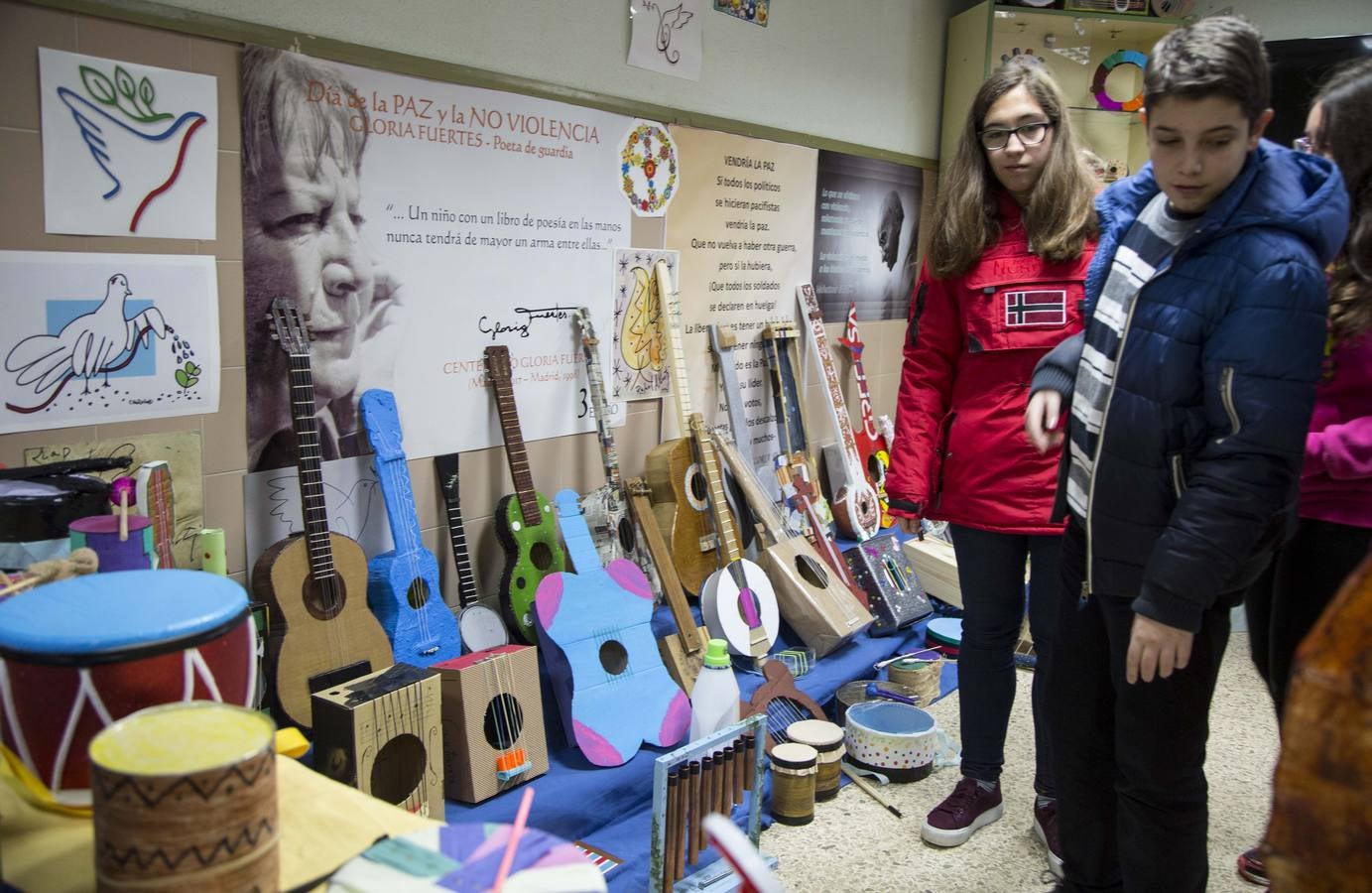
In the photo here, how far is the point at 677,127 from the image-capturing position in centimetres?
306

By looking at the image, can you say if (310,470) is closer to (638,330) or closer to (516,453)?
(516,453)

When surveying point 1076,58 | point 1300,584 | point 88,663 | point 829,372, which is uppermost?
point 1076,58

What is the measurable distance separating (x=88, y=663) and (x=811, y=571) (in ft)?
8.02

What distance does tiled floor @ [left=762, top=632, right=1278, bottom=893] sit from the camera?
212 centimetres

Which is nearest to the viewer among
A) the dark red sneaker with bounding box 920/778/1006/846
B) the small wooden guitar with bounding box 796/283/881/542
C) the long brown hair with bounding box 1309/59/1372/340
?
the long brown hair with bounding box 1309/59/1372/340

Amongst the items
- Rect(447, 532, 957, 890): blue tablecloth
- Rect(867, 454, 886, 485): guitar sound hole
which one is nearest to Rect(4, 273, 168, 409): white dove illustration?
Rect(447, 532, 957, 890): blue tablecloth

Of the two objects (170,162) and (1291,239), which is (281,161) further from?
(1291,239)

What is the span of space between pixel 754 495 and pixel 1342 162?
184 cm

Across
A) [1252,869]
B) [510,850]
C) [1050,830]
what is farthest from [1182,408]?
[1252,869]

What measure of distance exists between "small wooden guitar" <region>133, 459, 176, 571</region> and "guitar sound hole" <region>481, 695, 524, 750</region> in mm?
702

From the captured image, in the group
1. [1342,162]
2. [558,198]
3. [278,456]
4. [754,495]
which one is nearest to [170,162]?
[278,456]

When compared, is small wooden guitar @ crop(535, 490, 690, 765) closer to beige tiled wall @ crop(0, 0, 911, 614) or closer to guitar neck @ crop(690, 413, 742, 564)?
beige tiled wall @ crop(0, 0, 911, 614)

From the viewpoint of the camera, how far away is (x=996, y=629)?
2.16m

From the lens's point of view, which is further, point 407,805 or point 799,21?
point 799,21
